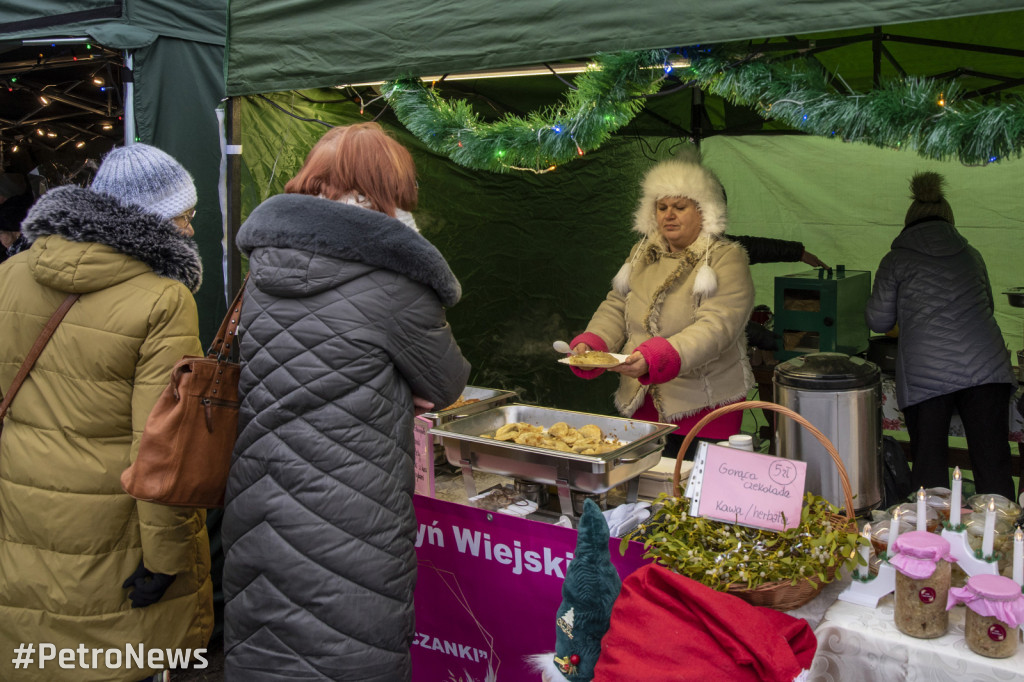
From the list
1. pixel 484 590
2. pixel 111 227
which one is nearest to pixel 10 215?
pixel 111 227

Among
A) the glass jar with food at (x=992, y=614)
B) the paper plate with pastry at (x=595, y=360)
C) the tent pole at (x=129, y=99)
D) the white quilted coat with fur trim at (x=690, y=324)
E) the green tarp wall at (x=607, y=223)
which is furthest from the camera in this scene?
the green tarp wall at (x=607, y=223)

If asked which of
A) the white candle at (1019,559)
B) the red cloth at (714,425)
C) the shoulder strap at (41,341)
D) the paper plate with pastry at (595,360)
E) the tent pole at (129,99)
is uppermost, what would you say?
the tent pole at (129,99)

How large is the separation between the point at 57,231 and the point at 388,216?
0.92 m

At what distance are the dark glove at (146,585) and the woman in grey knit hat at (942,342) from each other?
309cm

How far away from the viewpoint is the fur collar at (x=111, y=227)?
2.13 m

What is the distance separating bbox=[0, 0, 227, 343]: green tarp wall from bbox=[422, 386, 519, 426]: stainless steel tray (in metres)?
1.20

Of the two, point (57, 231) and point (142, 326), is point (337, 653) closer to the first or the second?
point (142, 326)

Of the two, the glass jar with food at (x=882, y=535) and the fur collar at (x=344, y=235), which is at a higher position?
the fur collar at (x=344, y=235)

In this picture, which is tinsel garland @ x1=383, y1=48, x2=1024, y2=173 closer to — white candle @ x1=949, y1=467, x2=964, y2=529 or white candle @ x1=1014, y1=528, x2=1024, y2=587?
white candle @ x1=949, y1=467, x2=964, y2=529

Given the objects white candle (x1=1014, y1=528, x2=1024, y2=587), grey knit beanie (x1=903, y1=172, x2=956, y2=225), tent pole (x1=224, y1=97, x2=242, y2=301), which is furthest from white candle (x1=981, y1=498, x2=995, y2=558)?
tent pole (x1=224, y1=97, x2=242, y2=301)

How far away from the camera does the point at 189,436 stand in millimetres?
2029

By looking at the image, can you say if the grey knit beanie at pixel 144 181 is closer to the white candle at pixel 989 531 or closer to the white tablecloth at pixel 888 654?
the white tablecloth at pixel 888 654

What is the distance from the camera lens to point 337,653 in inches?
73.6

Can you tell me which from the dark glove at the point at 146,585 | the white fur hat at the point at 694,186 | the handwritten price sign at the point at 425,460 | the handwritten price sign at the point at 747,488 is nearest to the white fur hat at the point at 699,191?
the white fur hat at the point at 694,186
